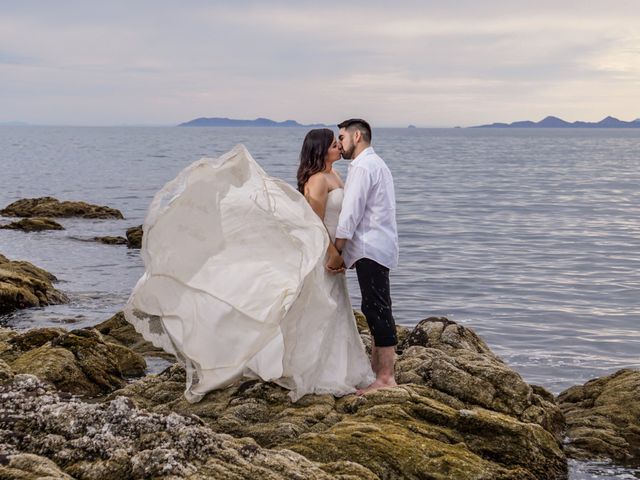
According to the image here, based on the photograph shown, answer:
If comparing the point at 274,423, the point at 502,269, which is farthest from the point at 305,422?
the point at 502,269

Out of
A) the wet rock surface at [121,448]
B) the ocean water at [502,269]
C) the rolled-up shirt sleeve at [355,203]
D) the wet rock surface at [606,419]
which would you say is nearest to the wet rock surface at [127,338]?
the ocean water at [502,269]

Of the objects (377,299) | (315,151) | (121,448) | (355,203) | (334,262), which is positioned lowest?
(121,448)

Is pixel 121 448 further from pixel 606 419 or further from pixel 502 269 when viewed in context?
pixel 502 269

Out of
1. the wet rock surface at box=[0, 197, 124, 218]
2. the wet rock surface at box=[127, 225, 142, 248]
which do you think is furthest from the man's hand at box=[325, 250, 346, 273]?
the wet rock surface at box=[0, 197, 124, 218]

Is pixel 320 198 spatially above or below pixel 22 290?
above

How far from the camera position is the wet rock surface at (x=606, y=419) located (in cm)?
941

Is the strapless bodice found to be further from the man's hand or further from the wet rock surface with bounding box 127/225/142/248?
the wet rock surface with bounding box 127/225/142/248

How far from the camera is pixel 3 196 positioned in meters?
47.6

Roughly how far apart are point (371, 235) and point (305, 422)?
1.99 meters

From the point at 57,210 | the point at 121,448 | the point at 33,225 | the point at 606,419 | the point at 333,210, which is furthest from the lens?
the point at 57,210

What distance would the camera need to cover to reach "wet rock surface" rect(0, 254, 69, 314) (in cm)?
1661

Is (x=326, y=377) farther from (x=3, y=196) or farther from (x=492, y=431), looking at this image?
(x=3, y=196)

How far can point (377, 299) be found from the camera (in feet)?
28.4

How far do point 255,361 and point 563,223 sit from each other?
1253 inches
